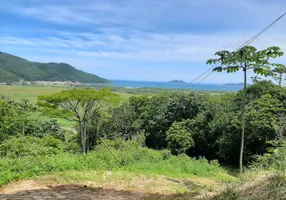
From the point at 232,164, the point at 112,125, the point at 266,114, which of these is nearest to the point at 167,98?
the point at 112,125

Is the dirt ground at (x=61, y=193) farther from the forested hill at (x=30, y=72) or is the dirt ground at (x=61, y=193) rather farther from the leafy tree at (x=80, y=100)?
the forested hill at (x=30, y=72)

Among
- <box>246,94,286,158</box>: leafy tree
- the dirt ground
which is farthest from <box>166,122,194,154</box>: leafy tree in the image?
the dirt ground

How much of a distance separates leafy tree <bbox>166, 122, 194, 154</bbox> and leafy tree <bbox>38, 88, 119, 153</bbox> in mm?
8054

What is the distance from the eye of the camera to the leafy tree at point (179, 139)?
80.3 feet

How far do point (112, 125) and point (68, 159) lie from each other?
26857 mm

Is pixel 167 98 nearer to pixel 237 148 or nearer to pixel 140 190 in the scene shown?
pixel 237 148

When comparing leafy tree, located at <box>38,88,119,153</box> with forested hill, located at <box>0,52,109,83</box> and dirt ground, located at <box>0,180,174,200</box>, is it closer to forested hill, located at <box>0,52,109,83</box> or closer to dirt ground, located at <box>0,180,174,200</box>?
dirt ground, located at <box>0,180,174,200</box>

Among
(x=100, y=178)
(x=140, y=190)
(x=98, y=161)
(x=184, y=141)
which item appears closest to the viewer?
(x=140, y=190)

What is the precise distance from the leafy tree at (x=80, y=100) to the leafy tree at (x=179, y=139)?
8054 mm

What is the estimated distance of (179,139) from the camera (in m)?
24.6

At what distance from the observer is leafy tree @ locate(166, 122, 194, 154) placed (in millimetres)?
24484

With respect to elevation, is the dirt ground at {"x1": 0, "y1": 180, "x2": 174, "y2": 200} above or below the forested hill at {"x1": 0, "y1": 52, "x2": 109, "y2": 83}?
below

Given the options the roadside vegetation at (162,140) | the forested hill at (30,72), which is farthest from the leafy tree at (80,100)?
the forested hill at (30,72)

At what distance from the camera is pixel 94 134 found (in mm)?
32875
